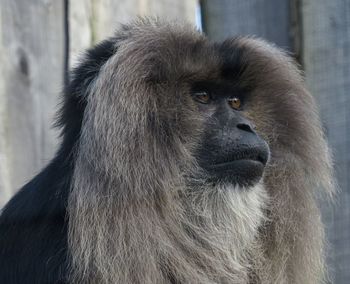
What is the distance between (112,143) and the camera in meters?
4.38

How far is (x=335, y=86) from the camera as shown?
4.97 metres

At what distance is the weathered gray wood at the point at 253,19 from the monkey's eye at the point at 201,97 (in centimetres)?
58

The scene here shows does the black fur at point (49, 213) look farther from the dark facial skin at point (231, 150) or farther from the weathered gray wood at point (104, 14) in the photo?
the weathered gray wood at point (104, 14)

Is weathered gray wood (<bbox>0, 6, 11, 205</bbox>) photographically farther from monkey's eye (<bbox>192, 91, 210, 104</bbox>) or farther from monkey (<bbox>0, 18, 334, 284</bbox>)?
monkey's eye (<bbox>192, 91, 210, 104</bbox>)

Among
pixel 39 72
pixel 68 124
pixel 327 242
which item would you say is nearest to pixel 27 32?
pixel 39 72

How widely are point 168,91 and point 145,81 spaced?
104 mm

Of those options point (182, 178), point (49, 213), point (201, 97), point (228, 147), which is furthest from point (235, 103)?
point (49, 213)

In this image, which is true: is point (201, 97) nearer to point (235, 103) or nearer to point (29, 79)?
point (235, 103)

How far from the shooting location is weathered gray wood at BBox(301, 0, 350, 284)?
491cm

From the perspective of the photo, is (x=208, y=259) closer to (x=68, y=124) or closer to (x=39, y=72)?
(x=68, y=124)

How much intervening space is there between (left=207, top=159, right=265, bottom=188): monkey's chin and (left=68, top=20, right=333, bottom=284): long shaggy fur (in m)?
0.04

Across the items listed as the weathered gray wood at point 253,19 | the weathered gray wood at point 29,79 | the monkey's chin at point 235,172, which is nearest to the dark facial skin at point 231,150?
the monkey's chin at point 235,172

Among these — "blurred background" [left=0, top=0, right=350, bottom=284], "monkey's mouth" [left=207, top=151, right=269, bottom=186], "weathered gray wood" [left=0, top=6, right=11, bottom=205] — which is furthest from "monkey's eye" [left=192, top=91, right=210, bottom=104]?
"weathered gray wood" [left=0, top=6, right=11, bottom=205]

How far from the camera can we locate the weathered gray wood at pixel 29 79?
16.8 feet
